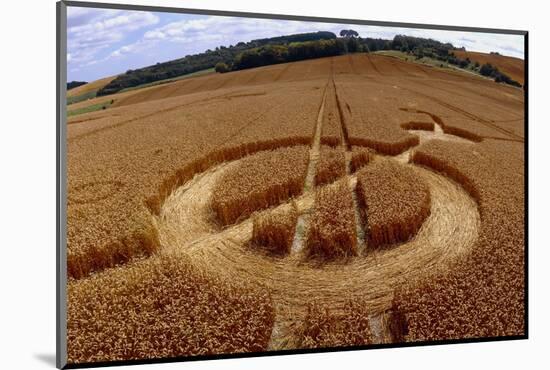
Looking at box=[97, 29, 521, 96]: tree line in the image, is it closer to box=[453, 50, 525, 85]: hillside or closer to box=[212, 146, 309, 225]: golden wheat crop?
box=[453, 50, 525, 85]: hillside

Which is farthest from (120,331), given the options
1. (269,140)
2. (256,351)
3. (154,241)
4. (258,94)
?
(258,94)

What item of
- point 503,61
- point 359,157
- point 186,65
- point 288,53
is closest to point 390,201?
point 359,157

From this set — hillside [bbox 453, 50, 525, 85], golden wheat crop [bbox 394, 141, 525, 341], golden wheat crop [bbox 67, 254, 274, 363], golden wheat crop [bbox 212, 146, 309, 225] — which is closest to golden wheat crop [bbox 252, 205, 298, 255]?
golden wheat crop [bbox 212, 146, 309, 225]

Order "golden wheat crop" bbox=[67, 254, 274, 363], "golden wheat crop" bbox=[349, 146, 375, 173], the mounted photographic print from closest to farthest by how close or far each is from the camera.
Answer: "golden wheat crop" bbox=[67, 254, 274, 363] < the mounted photographic print < "golden wheat crop" bbox=[349, 146, 375, 173]

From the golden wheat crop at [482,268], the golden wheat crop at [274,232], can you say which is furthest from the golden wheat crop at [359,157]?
the golden wheat crop at [274,232]

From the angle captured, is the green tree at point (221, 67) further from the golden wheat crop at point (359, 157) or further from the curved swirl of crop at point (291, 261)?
the golden wheat crop at point (359, 157)

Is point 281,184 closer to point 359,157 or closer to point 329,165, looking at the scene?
point 329,165
